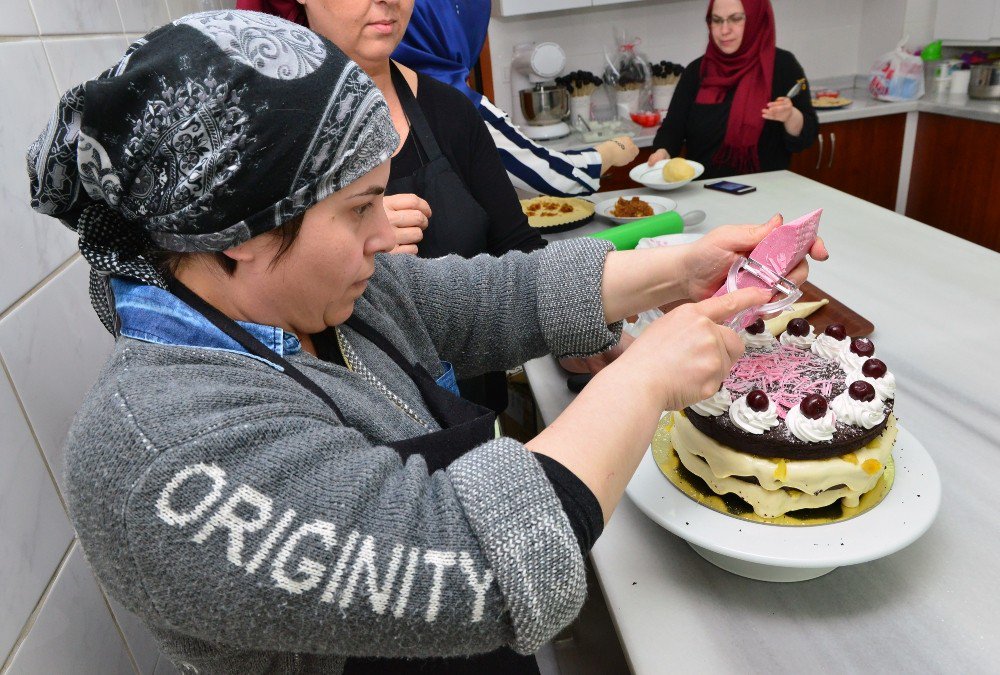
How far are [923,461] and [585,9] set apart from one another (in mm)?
3643

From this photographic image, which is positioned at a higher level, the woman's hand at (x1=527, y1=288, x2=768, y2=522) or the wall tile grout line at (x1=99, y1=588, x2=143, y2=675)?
the woman's hand at (x1=527, y1=288, x2=768, y2=522)

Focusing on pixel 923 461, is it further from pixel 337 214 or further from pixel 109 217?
pixel 109 217

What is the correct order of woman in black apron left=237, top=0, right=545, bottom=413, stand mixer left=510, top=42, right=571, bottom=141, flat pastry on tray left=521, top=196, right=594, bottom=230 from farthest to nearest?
stand mixer left=510, top=42, right=571, bottom=141 → flat pastry on tray left=521, top=196, right=594, bottom=230 → woman in black apron left=237, top=0, right=545, bottom=413

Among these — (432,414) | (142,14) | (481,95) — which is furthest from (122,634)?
(481,95)

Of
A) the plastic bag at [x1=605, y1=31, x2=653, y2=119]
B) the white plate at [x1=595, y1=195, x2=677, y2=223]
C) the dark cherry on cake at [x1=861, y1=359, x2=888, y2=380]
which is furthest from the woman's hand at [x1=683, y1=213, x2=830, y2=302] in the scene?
the plastic bag at [x1=605, y1=31, x2=653, y2=119]

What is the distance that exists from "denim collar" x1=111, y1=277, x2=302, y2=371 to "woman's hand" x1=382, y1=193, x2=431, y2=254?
25.8 inches

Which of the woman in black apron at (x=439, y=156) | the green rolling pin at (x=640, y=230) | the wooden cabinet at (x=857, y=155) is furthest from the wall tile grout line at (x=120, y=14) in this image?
the wooden cabinet at (x=857, y=155)

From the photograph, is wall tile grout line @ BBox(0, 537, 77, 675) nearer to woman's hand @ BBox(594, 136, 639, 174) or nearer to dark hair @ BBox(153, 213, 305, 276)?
dark hair @ BBox(153, 213, 305, 276)

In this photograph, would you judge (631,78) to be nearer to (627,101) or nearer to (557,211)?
(627,101)

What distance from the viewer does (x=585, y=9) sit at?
3914 mm

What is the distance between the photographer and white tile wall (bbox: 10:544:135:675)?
753mm

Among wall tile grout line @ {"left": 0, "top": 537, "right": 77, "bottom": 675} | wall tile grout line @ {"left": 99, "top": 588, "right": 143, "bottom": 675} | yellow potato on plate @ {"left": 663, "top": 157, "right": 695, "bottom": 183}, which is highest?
wall tile grout line @ {"left": 0, "top": 537, "right": 77, "bottom": 675}

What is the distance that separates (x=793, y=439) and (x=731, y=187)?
64.6 inches

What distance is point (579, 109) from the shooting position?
3.96 meters
